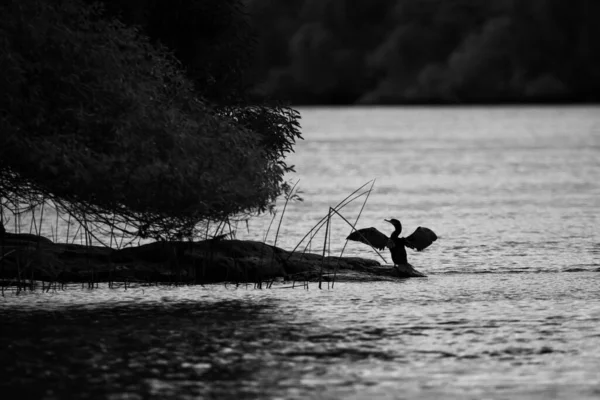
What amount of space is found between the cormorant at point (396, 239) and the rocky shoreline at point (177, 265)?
0.35m

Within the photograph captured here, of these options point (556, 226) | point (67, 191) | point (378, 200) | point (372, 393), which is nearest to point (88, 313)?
point (67, 191)

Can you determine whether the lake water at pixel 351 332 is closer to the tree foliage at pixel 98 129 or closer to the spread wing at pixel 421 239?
the spread wing at pixel 421 239

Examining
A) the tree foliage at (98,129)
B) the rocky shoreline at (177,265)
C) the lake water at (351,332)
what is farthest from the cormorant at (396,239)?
the tree foliage at (98,129)

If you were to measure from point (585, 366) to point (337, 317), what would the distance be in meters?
5.30

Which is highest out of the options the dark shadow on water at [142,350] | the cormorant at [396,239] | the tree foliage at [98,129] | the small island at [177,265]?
the tree foliage at [98,129]

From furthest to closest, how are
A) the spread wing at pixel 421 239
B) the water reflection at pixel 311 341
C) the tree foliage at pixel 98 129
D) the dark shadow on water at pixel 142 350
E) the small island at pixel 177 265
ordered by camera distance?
the spread wing at pixel 421 239
the small island at pixel 177 265
the tree foliage at pixel 98 129
the water reflection at pixel 311 341
the dark shadow on water at pixel 142 350

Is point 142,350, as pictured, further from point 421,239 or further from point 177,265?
point 421,239

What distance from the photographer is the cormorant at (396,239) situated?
2706 centimetres

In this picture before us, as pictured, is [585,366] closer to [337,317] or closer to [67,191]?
[337,317]

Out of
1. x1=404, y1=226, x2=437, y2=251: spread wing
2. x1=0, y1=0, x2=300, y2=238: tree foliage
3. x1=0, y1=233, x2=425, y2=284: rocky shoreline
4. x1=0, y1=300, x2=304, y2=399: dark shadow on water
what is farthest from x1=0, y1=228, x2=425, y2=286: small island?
x1=0, y1=300, x2=304, y2=399: dark shadow on water

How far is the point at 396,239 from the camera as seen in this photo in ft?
89.8

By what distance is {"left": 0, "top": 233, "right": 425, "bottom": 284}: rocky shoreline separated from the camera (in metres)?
26.6

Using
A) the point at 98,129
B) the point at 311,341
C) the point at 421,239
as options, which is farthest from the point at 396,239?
the point at 311,341

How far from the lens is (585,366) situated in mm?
18203
